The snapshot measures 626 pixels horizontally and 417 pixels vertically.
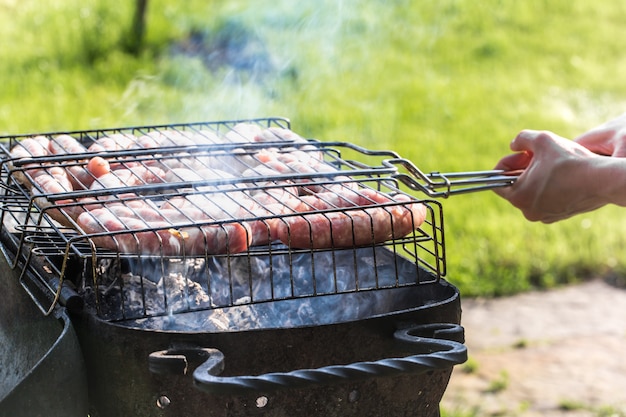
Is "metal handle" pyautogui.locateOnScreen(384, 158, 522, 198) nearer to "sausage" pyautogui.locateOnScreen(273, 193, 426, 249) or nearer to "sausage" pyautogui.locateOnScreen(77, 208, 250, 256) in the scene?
"sausage" pyautogui.locateOnScreen(273, 193, 426, 249)

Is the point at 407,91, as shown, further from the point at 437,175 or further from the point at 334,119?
the point at 437,175

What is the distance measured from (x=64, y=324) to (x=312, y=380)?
605mm

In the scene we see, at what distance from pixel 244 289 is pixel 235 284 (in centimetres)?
3

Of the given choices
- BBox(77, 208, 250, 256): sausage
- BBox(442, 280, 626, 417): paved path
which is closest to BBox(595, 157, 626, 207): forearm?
BBox(77, 208, 250, 256): sausage

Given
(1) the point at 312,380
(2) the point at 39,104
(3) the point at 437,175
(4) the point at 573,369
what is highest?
(2) the point at 39,104

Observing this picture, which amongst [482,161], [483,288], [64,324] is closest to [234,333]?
[64,324]

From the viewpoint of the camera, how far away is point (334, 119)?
727cm

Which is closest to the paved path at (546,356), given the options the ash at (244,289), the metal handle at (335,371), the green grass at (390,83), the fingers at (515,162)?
the green grass at (390,83)

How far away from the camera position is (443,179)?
250 centimetres

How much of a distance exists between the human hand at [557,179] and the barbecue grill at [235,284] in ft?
0.47

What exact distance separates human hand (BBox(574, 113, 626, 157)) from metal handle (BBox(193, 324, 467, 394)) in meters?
1.28

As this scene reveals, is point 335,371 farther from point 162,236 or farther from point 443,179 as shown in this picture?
point 443,179

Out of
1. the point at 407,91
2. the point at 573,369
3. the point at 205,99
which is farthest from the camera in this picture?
the point at 407,91

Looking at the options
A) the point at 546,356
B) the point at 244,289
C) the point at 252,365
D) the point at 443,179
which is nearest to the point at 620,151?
the point at 443,179
